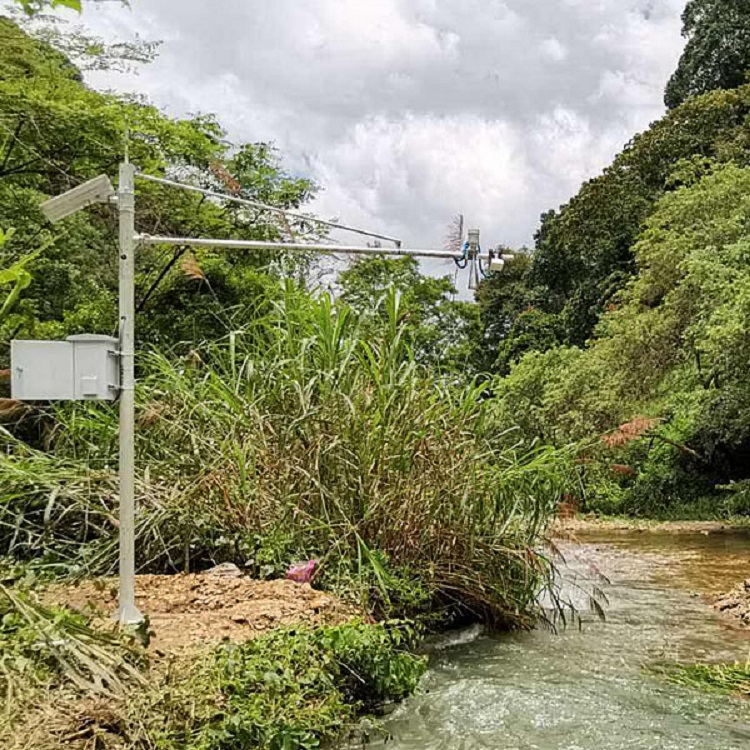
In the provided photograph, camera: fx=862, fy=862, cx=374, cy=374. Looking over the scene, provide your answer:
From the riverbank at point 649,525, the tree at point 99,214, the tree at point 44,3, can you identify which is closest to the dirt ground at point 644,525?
the riverbank at point 649,525

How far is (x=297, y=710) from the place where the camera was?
9.41 feet

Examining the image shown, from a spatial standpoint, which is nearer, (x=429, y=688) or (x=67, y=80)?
(x=429, y=688)

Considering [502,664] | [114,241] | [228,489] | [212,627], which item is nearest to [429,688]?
[502,664]

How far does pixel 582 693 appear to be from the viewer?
3.85m

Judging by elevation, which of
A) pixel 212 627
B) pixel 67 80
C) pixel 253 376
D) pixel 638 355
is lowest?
pixel 212 627

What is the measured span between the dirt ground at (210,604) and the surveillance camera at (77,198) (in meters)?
1.43

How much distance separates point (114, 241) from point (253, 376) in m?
4.67

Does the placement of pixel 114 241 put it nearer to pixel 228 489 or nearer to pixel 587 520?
pixel 228 489

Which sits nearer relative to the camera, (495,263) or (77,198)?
(77,198)

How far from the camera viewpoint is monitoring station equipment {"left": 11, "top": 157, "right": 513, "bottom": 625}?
2.90 meters

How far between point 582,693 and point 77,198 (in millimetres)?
2968

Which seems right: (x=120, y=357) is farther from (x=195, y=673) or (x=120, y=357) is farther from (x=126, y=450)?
(x=195, y=673)

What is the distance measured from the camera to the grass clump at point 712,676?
396cm

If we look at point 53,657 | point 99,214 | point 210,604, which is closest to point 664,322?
point 99,214
